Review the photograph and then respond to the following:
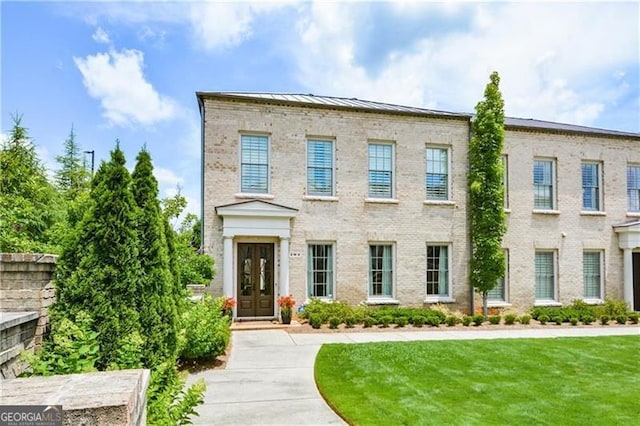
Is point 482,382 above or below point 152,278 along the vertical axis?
below

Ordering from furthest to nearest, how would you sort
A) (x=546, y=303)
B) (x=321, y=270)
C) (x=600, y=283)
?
1. (x=600, y=283)
2. (x=546, y=303)
3. (x=321, y=270)

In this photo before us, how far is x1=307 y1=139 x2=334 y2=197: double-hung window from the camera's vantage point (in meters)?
15.0

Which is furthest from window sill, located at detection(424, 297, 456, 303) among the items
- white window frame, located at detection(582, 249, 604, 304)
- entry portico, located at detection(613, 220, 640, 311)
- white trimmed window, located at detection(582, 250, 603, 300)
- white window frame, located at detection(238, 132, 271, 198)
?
entry portico, located at detection(613, 220, 640, 311)

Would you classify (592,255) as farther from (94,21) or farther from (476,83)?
(94,21)

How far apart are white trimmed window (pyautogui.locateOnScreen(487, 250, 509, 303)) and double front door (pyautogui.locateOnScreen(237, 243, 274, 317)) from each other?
8.65m

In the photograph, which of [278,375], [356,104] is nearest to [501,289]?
[356,104]

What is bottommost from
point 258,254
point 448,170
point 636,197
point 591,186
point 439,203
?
point 258,254

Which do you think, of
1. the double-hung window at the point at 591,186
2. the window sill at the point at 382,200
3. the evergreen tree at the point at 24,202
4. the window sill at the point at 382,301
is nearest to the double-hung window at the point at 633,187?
the double-hung window at the point at 591,186

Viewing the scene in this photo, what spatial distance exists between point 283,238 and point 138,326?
906 centimetres

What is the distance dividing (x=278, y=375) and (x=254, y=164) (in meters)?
8.18

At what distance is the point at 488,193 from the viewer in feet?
51.7

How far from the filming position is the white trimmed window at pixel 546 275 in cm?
1716

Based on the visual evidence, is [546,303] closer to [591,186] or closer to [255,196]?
[591,186]

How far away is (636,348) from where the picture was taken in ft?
34.9
